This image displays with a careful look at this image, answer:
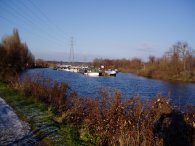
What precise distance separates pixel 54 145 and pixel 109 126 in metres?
2.82

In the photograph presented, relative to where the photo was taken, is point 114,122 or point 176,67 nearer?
point 114,122

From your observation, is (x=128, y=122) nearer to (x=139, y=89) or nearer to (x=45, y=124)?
(x=45, y=124)

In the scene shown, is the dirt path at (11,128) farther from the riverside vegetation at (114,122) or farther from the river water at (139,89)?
the river water at (139,89)

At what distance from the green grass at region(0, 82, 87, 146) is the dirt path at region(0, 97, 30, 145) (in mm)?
334

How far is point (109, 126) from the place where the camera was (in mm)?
11406

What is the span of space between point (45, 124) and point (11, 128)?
4.72ft

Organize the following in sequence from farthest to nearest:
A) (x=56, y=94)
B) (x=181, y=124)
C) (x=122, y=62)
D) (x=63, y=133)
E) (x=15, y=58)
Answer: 1. (x=122, y=62)
2. (x=15, y=58)
3. (x=56, y=94)
4. (x=181, y=124)
5. (x=63, y=133)

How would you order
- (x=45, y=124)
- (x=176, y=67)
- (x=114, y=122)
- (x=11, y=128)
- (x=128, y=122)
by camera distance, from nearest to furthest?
(x=11, y=128)
(x=128, y=122)
(x=114, y=122)
(x=45, y=124)
(x=176, y=67)

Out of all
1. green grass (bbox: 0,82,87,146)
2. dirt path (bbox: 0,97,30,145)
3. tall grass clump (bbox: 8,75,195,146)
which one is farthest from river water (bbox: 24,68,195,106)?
dirt path (bbox: 0,97,30,145)

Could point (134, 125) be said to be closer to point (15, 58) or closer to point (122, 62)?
point (15, 58)

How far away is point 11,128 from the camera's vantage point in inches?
428

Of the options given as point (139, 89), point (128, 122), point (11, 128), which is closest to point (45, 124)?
point (11, 128)

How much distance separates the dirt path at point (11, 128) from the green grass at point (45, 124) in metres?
0.33

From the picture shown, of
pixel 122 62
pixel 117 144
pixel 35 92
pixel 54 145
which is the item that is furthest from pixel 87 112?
pixel 122 62
